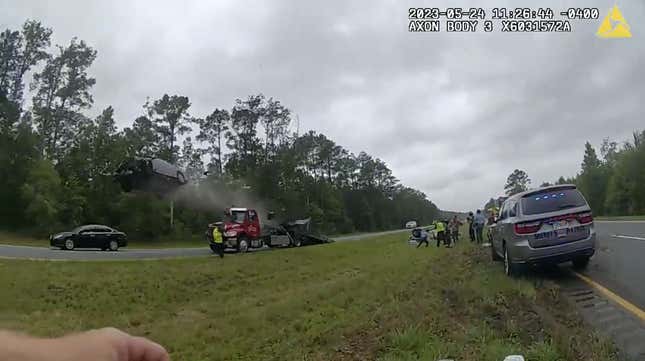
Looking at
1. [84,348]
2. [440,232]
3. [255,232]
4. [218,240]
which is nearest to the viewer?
[84,348]

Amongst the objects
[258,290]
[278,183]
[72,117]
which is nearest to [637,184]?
[278,183]

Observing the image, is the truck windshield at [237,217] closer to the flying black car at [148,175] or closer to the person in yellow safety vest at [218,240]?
the person in yellow safety vest at [218,240]

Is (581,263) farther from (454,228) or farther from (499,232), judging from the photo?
(454,228)

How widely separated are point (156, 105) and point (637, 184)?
2812 inches

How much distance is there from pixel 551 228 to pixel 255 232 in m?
20.3

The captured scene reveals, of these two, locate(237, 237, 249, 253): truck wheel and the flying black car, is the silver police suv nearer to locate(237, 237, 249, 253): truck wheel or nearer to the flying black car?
locate(237, 237, 249, 253): truck wheel

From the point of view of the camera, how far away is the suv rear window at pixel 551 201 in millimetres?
9336

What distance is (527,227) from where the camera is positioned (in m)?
9.19

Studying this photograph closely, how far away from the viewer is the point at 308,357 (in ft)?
19.6

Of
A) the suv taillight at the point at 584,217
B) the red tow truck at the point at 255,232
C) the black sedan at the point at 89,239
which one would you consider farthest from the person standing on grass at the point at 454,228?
the black sedan at the point at 89,239

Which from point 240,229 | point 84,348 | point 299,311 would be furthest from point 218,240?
point 84,348

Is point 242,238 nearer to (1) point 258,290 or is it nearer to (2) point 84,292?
(1) point 258,290

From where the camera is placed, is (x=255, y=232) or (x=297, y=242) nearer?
(x=255, y=232)

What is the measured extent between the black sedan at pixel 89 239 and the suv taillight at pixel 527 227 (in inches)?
858
